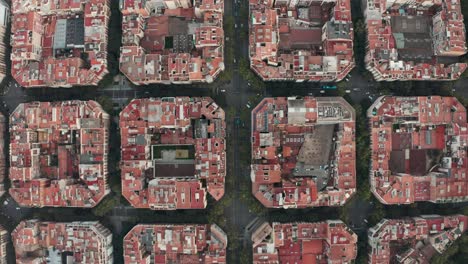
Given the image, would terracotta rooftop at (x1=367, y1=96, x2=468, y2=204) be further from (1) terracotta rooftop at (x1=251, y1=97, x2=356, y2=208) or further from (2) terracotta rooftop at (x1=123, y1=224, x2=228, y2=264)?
(2) terracotta rooftop at (x1=123, y1=224, x2=228, y2=264)

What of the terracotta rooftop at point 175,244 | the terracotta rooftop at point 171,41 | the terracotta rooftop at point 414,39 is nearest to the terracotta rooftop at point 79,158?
the terracotta rooftop at point 175,244

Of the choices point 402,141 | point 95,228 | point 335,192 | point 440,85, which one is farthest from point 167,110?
point 440,85

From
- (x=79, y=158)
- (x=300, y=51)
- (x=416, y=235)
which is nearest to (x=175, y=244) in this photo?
(x=79, y=158)

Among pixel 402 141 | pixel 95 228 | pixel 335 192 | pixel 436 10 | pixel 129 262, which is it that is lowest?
pixel 129 262

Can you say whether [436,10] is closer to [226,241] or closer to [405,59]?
[405,59]

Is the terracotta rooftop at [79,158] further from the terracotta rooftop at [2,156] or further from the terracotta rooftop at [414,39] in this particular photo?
the terracotta rooftop at [414,39]

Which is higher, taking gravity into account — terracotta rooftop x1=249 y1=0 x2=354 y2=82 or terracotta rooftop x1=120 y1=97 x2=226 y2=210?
terracotta rooftop x1=249 y1=0 x2=354 y2=82

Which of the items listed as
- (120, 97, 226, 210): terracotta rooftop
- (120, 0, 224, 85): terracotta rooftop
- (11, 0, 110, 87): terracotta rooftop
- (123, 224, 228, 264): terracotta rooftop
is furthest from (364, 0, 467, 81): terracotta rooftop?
(11, 0, 110, 87): terracotta rooftop
